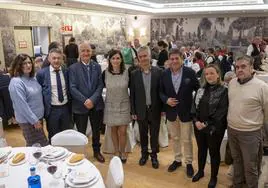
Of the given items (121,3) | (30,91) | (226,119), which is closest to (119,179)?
(226,119)

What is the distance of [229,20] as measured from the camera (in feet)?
42.1

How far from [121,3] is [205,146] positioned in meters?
7.81

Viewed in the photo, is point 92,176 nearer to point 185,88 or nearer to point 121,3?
point 185,88

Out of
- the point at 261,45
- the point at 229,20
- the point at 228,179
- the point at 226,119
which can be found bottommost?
the point at 228,179

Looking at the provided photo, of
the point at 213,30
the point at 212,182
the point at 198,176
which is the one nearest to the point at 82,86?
the point at 198,176

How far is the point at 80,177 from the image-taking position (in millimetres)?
1935

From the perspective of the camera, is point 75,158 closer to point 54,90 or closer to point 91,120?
point 54,90

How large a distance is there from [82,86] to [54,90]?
36 centimetres

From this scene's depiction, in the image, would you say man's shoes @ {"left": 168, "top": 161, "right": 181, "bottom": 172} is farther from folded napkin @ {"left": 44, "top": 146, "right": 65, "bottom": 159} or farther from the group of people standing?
folded napkin @ {"left": 44, "top": 146, "right": 65, "bottom": 159}

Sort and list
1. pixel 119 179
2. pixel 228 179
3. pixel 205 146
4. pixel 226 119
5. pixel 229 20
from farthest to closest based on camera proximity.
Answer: pixel 229 20, pixel 228 179, pixel 205 146, pixel 226 119, pixel 119 179

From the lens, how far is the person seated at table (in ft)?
9.59

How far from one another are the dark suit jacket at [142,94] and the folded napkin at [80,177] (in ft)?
5.11

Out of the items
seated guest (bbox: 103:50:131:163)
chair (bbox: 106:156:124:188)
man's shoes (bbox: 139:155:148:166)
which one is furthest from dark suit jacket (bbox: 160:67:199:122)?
chair (bbox: 106:156:124:188)

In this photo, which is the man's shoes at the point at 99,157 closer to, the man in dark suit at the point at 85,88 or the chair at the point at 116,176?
the man in dark suit at the point at 85,88
